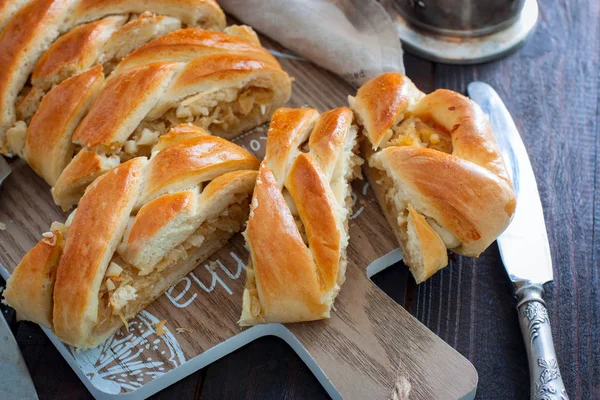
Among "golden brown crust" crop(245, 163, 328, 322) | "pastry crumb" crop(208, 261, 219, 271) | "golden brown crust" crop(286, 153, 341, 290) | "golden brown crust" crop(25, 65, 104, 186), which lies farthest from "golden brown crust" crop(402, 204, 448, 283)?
"golden brown crust" crop(25, 65, 104, 186)

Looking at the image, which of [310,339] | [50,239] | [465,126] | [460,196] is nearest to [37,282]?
[50,239]

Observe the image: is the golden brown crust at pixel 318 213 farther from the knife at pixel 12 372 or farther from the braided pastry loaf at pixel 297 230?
the knife at pixel 12 372

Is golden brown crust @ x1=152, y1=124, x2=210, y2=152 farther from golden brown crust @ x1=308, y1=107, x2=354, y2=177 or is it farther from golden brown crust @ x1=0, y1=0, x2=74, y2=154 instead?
golden brown crust @ x1=0, y1=0, x2=74, y2=154

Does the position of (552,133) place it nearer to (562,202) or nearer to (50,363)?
(562,202)

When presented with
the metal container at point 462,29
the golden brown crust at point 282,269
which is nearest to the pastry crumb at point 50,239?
the golden brown crust at point 282,269

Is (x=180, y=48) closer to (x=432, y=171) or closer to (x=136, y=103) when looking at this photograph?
(x=136, y=103)

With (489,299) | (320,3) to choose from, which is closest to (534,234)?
(489,299)
